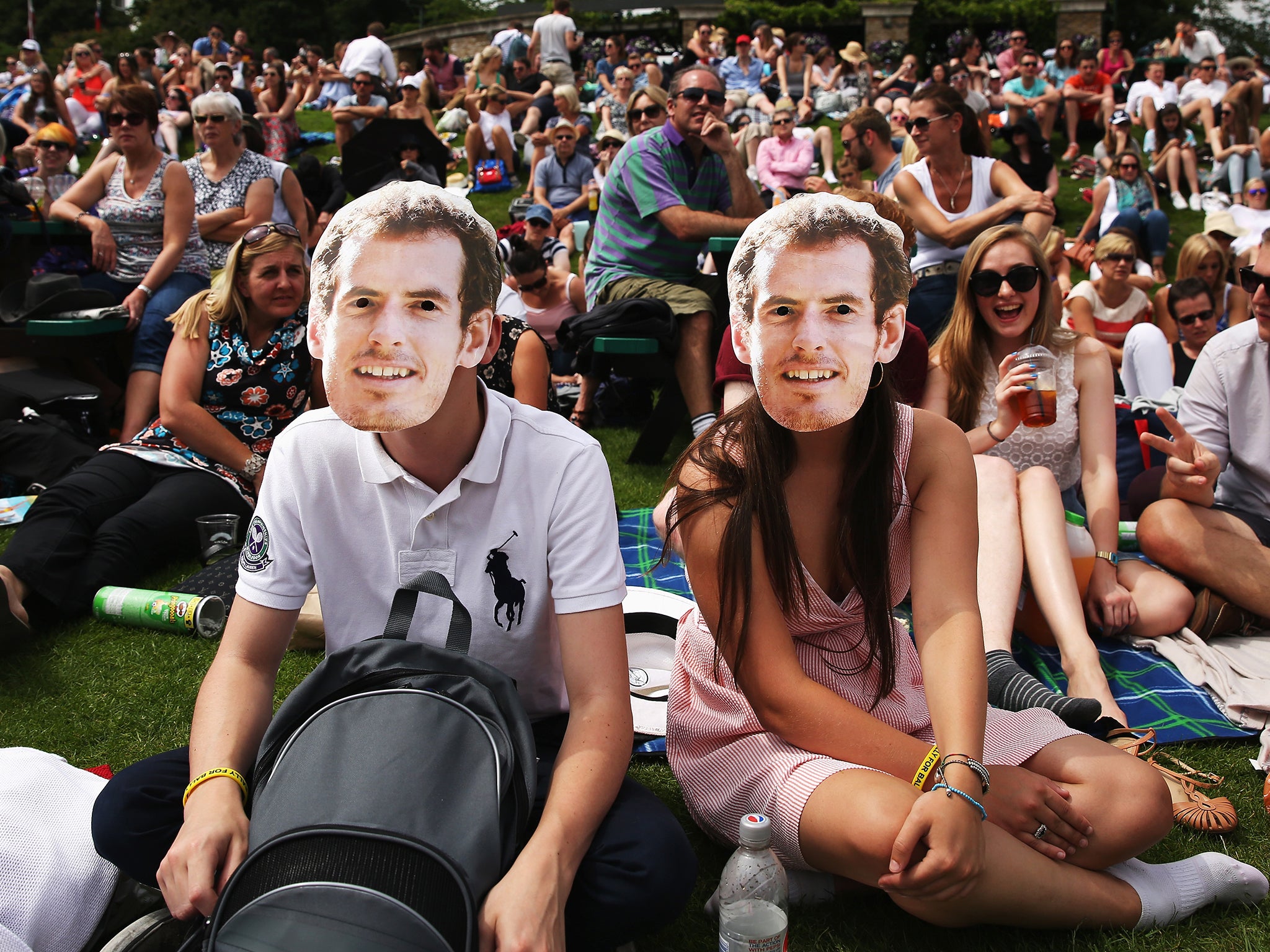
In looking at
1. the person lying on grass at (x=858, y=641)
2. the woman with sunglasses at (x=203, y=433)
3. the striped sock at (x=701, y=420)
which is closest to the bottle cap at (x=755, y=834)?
the person lying on grass at (x=858, y=641)

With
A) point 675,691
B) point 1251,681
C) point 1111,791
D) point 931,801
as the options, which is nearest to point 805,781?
point 931,801

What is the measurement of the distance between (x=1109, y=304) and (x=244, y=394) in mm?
5313

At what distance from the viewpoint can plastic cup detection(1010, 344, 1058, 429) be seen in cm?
305

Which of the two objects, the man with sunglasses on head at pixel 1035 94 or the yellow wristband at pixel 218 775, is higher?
the man with sunglasses on head at pixel 1035 94

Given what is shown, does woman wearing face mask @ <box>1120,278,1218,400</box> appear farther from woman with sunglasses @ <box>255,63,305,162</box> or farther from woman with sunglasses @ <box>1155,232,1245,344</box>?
woman with sunglasses @ <box>255,63,305,162</box>

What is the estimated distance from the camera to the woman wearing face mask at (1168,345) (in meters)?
5.33

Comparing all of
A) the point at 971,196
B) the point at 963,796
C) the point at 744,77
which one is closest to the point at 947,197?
the point at 971,196

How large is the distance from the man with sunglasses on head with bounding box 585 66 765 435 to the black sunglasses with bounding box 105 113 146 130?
2518 millimetres

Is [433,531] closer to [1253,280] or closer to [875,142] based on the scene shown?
[1253,280]

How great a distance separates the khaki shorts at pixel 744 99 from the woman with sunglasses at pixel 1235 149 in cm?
586

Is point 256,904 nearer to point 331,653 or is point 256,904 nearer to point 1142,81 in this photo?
point 331,653

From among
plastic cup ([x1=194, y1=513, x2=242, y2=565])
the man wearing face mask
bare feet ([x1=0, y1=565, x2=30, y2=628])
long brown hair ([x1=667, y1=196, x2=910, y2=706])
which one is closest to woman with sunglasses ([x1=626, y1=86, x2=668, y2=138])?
plastic cup ([x1=194, y1=513, x2=242, y2=565])

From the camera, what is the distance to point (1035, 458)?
3.49 meters

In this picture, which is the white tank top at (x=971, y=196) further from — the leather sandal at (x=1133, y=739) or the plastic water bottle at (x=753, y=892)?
the plastic water bottle at (x=753, y=892)
